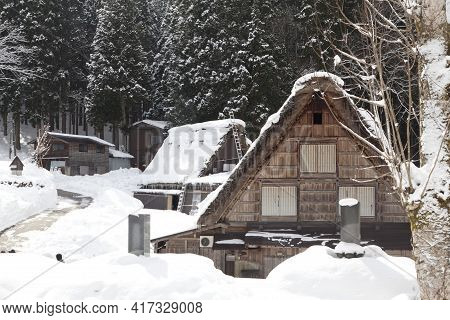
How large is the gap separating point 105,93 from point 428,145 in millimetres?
38566

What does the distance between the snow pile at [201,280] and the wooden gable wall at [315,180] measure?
687 cm

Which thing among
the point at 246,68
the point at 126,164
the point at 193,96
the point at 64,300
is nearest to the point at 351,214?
the point at 64,300

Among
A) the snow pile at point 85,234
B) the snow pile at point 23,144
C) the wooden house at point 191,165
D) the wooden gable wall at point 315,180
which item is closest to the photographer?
the wooden gable wall at point 315,180

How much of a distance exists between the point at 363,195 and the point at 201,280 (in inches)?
363

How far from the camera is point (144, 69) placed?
4272 centimetres

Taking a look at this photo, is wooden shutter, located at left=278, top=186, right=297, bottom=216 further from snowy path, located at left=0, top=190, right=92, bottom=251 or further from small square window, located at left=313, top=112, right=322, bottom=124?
snowy path, located at left=0, top=190, right=92, bottom=251

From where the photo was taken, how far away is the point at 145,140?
44250mm

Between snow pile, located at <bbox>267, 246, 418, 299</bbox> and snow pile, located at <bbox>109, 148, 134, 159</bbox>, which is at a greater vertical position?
snow pile, located at <bbox>109, 148, 134, 159</bbox>

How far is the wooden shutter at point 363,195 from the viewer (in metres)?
13.1

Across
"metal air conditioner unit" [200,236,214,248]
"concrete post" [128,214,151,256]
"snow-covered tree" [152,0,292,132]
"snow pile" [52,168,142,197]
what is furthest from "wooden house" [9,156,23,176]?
"concrete post" [128,214,151,256]

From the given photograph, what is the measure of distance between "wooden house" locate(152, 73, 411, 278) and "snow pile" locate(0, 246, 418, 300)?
6726 mm

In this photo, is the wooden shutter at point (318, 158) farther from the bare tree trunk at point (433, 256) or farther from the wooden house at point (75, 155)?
the wooden house at point (75, 155)

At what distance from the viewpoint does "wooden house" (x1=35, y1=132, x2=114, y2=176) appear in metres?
39.3

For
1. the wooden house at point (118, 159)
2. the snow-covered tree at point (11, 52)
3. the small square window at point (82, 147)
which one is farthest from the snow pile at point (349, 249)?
the wooden house at point (118, 159)
